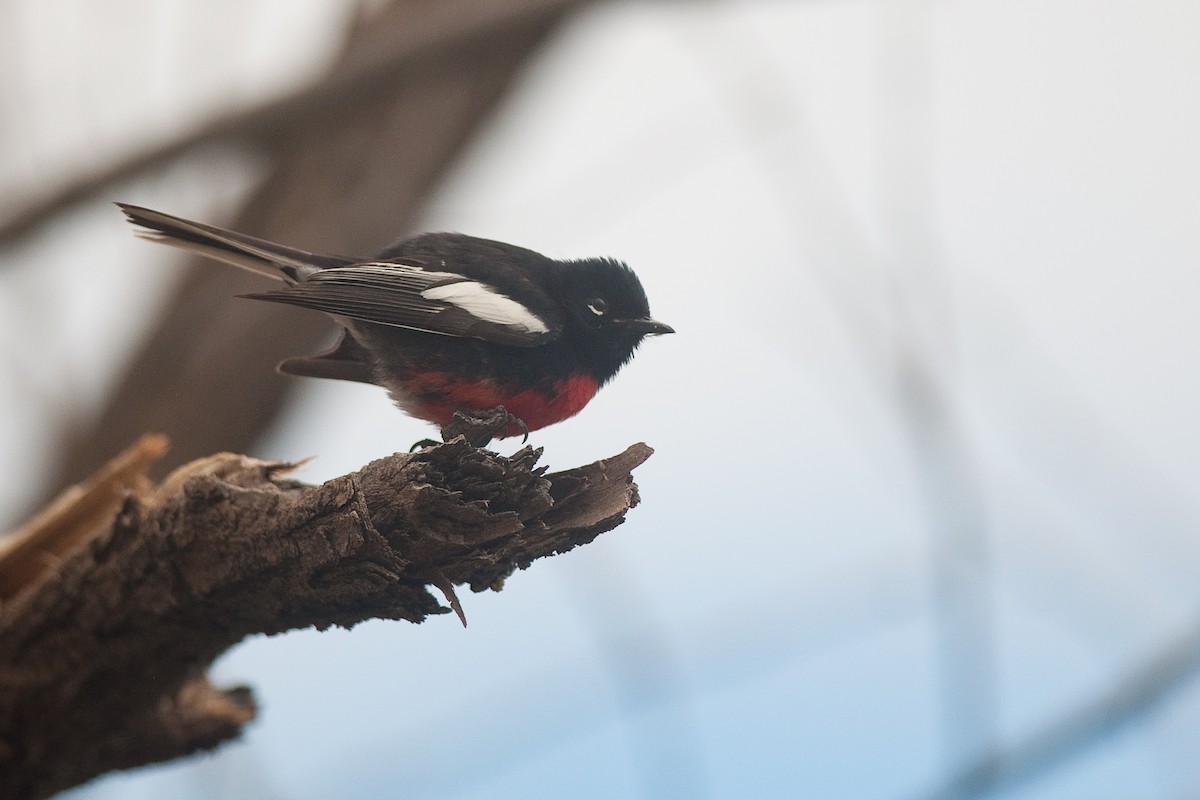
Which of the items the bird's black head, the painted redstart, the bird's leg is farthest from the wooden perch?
the bird's black head

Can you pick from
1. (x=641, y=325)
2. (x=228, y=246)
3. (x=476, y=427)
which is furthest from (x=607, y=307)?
(x=228, y=246)

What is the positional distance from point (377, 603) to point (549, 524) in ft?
1.68

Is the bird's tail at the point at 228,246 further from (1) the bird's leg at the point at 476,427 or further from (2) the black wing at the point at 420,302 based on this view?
(1) the bird's leg at the point at 476,427

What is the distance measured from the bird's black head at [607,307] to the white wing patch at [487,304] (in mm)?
339

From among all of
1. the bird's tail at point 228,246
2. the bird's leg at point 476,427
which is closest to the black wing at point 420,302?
the bird's tail at point 228,246

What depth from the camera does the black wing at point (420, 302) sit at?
3.53 m

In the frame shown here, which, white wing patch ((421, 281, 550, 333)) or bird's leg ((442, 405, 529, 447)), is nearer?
bird's leg ((442, 405, 529, 447))

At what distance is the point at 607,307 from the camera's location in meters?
4.20

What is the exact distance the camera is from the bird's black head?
413 cm

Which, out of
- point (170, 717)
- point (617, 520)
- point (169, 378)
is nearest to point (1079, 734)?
point (617, 520)

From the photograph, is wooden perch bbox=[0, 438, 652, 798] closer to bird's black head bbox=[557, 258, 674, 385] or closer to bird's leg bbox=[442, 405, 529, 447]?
bird's leg bbox=[442, 405, 529, 447]

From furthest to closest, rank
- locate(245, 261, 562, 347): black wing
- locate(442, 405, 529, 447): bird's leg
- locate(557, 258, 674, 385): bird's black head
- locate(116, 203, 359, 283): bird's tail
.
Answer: locate(557, 258, 674, 385): bird's black head, locate(116, 203, 359, 283): bird's tail, locate(245, 261, 562, 347): black wing, locate(442, 405, 529, 447): bird's leg

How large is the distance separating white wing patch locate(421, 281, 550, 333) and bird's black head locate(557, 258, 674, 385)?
339mm

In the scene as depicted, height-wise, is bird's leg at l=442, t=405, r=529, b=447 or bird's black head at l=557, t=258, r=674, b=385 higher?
bird's black head at l=557, t=258, r=674, b=385
